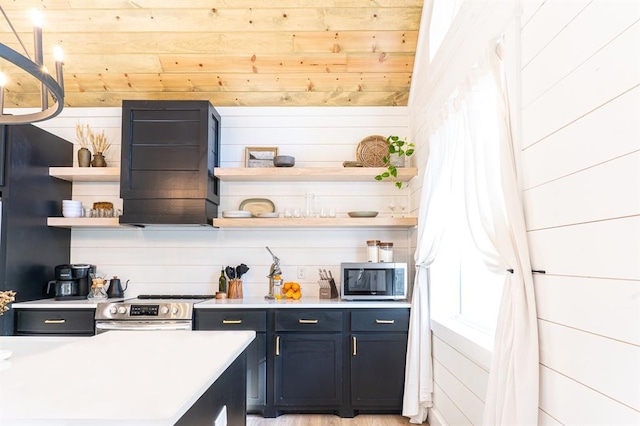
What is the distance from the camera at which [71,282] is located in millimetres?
3920

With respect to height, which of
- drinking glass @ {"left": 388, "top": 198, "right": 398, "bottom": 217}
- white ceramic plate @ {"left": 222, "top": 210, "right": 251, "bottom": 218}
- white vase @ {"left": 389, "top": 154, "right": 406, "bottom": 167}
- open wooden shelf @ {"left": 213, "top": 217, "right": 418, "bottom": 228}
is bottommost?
open wooden shelf @ {"left": 213, "top": 217, "right": 418, "bottom": 228}

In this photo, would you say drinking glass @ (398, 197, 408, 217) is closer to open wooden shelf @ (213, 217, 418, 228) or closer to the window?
open wooden shelf @ (213, 217, 418, 228)

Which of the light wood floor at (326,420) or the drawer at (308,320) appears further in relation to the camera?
the drawer at (308,320)

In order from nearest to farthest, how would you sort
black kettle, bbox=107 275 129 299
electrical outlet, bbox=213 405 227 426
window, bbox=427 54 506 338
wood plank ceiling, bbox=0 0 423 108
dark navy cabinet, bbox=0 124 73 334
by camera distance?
electrical outlet, bbox=213 405 227 426 < window, bbox=427 54 506 338 < dark navy cabinet, bbox=0 124 73 334 < wood plank ceiling, bbox=0 0 423 108 < black kettle, bbox=107 275 129 299

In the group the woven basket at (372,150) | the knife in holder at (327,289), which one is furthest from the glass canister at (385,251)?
the woven basket at (372,150)

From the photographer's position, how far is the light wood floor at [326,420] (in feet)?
11.0

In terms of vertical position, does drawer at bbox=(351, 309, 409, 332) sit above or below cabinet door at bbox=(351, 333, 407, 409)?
above

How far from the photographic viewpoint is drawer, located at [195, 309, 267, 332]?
11.7 feet

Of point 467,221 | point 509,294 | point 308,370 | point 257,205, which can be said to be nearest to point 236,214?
point 257,205

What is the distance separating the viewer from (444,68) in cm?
292

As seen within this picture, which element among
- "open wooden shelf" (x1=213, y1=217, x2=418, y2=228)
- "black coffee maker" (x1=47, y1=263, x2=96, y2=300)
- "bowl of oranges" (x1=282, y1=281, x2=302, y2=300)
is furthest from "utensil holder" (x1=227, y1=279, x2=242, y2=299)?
"black coffee maker" (x1=47, y1=263, x2=96, y2=300)

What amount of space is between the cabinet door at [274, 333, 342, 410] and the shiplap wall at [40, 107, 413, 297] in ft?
2.29

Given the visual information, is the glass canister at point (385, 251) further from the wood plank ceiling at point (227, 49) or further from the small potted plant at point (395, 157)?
the wood plank ceiling at point (227, 49)

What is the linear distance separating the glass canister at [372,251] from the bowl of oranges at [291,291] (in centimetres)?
67
